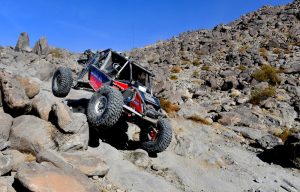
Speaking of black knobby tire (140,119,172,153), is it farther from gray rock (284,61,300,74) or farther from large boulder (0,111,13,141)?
gray rock (284,61,300,74)

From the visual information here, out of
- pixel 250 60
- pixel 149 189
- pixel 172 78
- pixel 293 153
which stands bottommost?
pixel 149 189

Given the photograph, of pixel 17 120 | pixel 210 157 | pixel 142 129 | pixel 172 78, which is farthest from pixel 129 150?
pixel 172 78

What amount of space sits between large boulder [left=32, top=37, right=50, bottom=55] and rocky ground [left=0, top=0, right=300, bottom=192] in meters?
8.70

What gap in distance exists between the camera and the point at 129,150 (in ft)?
34.6

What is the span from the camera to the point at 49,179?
19.5 feet

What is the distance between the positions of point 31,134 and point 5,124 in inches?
23.7

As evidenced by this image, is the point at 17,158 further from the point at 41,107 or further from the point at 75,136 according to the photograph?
the point at 41,107

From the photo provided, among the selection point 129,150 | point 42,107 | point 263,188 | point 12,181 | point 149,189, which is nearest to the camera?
point 12,181

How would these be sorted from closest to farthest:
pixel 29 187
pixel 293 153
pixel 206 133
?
pixel 29 187, pixel 293 153, pixel 206 133

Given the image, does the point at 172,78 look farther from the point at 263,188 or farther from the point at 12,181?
the point at 12,181

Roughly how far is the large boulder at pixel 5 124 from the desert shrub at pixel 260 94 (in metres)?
15.6

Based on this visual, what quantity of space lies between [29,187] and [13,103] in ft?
10.3

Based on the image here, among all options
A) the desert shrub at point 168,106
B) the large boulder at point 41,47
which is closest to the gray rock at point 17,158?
the desert shrub at point 168,106

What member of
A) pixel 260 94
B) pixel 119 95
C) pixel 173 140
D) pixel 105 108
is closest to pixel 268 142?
pixel 173 140
